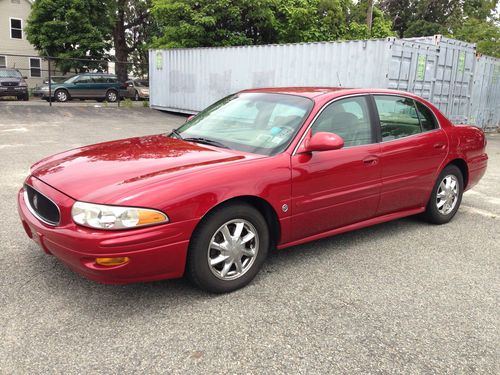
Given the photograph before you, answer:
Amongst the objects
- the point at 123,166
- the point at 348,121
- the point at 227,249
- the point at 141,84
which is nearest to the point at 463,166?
the point at 348,121

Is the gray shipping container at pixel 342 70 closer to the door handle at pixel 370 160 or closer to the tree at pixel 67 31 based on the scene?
the door handle at pixel 370 160

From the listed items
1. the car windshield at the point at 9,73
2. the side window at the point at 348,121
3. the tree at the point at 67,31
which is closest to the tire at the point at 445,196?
the side window at the point at 348,121

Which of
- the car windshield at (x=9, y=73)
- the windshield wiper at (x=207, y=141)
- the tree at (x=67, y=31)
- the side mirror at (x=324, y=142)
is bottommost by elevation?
the car windshield at (x=9, y=73)

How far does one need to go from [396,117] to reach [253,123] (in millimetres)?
1501

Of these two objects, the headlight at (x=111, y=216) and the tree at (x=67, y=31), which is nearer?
the headlight at (x=111, y=216)

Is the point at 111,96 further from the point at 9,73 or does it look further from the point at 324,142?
the point at 324,142

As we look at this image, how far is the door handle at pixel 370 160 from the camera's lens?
4.17 metres

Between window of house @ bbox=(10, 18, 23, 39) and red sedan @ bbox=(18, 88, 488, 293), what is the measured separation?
119 feet

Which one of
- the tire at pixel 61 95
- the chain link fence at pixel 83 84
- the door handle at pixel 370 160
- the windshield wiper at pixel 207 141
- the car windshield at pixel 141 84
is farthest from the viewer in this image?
the car windshield at pixel 141 84

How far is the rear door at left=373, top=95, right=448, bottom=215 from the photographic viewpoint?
4414 millimetres

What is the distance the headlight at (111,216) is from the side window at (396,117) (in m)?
2.48

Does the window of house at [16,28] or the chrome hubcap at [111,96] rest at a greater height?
the window of house at [16,28]

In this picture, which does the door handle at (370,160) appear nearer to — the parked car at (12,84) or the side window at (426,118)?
the side window at (426,118)

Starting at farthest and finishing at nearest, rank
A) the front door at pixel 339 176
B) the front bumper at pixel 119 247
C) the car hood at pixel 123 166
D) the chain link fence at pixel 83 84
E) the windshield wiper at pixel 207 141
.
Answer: the chain link fence at pixel 83 84 < the windshield wiper at pixel 207 141 < the front door at pixel 339 176 < the car hood at pixel 123 166 < the front bumper at pixel 119 247
